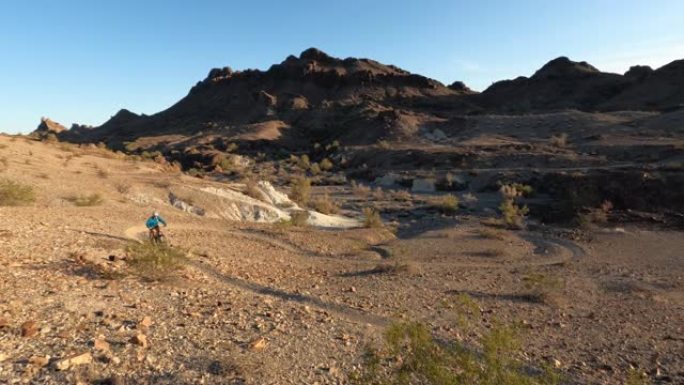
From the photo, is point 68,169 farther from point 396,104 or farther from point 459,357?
point 396,104

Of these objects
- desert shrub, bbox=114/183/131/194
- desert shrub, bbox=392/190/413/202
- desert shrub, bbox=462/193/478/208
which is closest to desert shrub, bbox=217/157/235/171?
desert shrub, bbox=392/190/413/202

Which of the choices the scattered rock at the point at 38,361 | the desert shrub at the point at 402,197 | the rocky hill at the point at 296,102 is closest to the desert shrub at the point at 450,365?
the scattered rock at the point at 38,361

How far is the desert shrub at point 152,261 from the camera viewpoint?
10438mm

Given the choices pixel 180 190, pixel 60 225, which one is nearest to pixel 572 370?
pixel 60 225

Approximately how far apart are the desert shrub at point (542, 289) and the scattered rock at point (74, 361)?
354 inches

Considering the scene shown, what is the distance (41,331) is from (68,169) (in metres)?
21.5

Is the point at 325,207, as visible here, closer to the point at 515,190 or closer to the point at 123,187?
the point at 123,187

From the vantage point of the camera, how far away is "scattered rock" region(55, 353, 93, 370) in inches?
236

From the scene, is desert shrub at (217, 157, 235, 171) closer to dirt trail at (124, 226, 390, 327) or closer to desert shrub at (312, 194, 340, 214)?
desert shrub at (312, 194, 340, 214)

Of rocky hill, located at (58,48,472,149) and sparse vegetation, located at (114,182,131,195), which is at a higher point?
rocky hill, located at (58,48,472,149)

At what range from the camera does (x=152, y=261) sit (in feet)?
34.4

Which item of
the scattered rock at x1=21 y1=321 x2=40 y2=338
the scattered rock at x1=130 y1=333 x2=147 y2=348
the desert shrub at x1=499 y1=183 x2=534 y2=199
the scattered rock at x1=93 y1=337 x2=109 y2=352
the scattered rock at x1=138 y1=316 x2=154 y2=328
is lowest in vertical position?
the desert shrub at x1=499 y1=183 x2=534 y2=199

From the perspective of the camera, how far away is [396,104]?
94.9 m

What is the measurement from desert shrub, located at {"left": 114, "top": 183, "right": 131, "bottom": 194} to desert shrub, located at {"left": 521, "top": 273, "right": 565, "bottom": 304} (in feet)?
56.1
